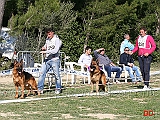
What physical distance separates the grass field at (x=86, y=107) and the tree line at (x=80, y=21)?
28.1 feet

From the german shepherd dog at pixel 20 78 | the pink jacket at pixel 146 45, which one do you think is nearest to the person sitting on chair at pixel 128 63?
the pink jacket at pixel 146 45

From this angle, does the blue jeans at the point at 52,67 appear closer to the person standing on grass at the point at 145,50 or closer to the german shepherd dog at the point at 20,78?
the german shepherd dog at the point at 20,78

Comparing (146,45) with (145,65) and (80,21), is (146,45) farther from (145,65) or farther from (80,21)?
(80,21)

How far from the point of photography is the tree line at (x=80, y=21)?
19.9 m

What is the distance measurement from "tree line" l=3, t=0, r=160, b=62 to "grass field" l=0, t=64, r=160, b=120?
8.58 meters

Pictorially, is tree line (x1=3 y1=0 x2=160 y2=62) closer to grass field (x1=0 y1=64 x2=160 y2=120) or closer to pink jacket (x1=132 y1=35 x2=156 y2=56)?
pink jacket (x1=132 y1=35 x2=156 y2=56)

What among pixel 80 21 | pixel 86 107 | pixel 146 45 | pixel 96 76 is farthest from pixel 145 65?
pixel 80 21

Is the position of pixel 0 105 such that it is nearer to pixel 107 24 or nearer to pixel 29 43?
pixel 29 43

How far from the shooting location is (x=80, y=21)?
25297 mm

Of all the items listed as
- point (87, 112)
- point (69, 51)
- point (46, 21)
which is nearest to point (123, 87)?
point (87, 112)

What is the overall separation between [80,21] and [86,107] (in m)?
16.1

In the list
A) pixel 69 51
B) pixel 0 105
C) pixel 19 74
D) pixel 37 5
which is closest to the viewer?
pixel 0 105

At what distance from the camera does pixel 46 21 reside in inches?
803

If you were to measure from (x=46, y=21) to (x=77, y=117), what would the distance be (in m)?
12.5
